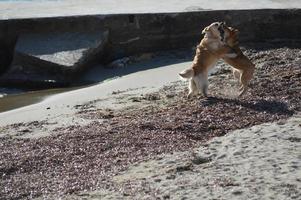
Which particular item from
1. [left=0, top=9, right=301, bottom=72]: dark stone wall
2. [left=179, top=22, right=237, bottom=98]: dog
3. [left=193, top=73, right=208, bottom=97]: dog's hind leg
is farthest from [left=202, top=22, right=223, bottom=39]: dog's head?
[left=0, top=9, right=301, bottom=72]: dark stone wall

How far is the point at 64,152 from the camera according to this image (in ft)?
20.6

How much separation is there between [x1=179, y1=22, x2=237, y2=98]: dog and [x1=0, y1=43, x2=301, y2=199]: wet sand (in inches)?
8.7

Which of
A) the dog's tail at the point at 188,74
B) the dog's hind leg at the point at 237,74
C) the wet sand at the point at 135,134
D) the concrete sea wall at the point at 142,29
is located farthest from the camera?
the concrete sea wall at the point at 142,29

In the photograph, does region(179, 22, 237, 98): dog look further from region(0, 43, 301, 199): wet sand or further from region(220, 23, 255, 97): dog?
region(0, 43, 301, 199): wet sand

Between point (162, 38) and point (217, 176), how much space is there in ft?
25.0

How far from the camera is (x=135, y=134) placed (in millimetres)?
6727

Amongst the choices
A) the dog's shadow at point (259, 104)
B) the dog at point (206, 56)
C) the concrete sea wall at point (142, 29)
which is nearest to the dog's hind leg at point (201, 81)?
the dog at point (206, 56)

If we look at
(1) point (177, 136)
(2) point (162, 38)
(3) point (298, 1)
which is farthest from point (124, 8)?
(1) point (177, 136)

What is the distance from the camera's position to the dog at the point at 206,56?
26.3ft

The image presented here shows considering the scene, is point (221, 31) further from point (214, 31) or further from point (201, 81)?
point (201, 81)

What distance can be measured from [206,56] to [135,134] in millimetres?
1744

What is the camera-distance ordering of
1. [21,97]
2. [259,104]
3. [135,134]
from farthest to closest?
[21,97] → [259,104] → [135,134]

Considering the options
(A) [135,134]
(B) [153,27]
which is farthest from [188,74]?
(B) [153,27]

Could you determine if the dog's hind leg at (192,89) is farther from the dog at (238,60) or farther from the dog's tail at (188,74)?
the dog at (238,60)
